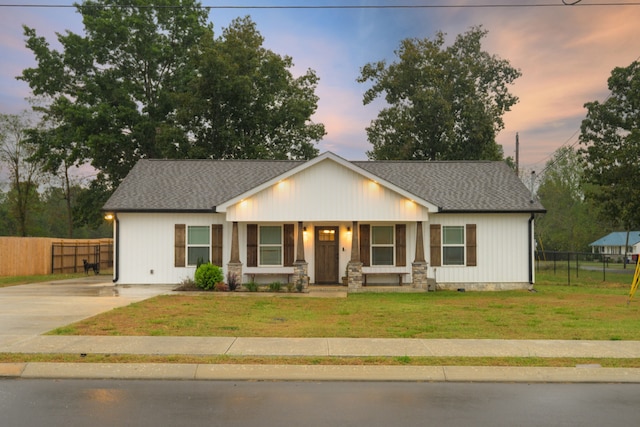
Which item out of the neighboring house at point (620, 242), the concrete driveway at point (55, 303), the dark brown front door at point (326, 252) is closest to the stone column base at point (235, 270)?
the concrete driveway at point (55, 303)

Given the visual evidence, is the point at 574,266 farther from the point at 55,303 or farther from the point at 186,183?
the point at 55,303

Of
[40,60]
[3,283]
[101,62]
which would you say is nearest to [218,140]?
[101,62]

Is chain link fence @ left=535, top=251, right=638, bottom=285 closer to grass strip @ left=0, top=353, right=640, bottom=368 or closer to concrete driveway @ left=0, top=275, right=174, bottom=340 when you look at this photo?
grass strip @ left=0, top=353, right=640, bottom=368

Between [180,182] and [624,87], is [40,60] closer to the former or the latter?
[180,182]

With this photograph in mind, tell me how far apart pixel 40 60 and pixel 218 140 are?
14.8 metres

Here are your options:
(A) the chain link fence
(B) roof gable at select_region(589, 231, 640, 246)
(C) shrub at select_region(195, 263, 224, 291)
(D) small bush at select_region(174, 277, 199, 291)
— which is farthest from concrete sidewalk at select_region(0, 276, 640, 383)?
(B) roof gable at select_region(589, 231, 640, 246)

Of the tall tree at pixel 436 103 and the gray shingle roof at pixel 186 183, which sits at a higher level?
the tall tree at pixel 436 103

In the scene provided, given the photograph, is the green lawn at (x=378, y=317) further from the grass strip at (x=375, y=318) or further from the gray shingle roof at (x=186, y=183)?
the gray shingle roof at (x=186, y=183)

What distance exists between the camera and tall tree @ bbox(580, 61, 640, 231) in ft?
109

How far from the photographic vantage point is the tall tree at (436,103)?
1726 inches

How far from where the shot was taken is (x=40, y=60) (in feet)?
132

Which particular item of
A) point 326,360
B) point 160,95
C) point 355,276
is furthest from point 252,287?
point 160,95

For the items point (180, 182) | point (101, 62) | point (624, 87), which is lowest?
point (180, 182)

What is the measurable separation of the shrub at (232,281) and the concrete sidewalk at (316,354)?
9.85m
